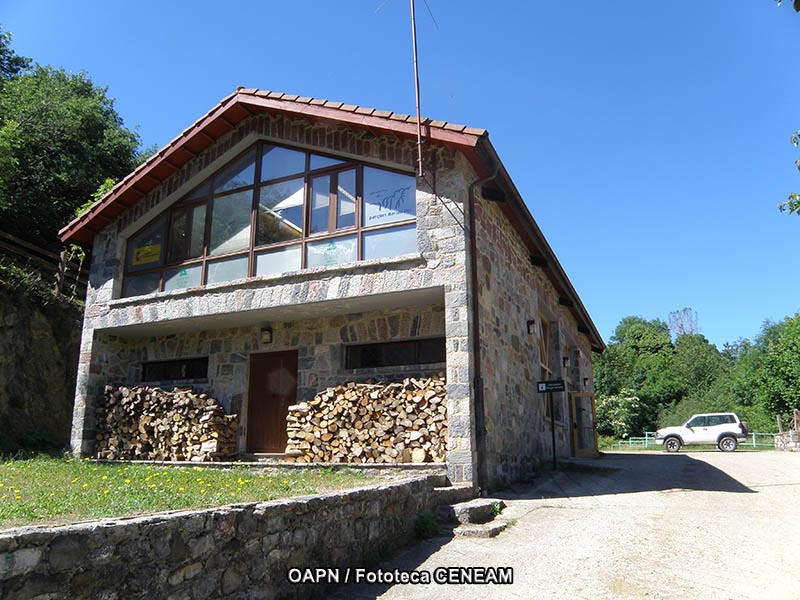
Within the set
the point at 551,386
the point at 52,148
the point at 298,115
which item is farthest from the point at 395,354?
the point at 52,148

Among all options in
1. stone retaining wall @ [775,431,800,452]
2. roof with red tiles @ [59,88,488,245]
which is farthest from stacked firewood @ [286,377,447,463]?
stone retaining wall @ [775,431,800,452]

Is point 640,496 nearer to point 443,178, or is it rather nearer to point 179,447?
point 443,178

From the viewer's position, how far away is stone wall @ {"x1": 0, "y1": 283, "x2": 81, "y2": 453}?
12562 mm

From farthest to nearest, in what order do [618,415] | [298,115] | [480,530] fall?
1. [618,415]
2. [298,115]
3. [480,530]

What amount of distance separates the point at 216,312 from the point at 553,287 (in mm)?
8243

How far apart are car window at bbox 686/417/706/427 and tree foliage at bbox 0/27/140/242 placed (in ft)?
76.7

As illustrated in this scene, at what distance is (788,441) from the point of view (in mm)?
24594

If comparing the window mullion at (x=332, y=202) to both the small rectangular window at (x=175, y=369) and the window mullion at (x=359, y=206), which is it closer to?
the window mullion at (x=359, y=206)

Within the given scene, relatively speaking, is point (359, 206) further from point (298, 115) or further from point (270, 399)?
point (270, 399)

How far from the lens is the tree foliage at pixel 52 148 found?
18.3m

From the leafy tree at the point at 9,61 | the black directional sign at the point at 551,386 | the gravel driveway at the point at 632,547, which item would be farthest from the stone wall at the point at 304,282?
the leafy tree at the point at 9,61

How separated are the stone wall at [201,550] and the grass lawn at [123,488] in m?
0.56

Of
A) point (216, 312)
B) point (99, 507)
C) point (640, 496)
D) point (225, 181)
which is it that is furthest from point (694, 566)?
point (225, 181)

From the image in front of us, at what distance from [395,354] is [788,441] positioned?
2266 cm
